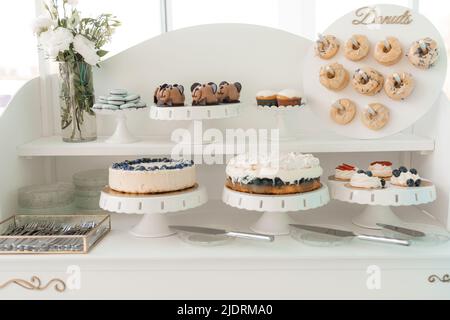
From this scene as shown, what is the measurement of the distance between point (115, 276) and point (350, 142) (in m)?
0.68

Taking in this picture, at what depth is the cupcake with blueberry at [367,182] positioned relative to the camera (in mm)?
1200

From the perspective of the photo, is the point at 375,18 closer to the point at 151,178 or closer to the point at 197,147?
the point at 197,147

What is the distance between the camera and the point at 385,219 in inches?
50.6

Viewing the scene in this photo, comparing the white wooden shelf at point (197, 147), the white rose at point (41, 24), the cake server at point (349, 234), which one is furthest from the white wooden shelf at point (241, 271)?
the white rose at point (41, 24)

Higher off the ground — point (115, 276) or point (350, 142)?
point (350, 142)

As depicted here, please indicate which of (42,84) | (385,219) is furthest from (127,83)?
(385,219)

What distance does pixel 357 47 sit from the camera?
1340 mm

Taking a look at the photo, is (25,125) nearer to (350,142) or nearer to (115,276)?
(115,276)

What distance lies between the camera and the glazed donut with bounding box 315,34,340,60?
135 centimetres

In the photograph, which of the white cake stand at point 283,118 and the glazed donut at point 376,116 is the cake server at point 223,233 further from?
the glazed donut at point 376,116

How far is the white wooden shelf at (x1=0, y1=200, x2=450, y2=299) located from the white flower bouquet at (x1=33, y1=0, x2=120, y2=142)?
417mm

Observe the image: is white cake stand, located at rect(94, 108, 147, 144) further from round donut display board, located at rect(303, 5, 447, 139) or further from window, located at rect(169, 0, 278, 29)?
window, located at rect(169, 0, 278, 29)

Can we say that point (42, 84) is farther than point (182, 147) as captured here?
Yes

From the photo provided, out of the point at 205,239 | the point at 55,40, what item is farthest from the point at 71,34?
the point at 205,239
